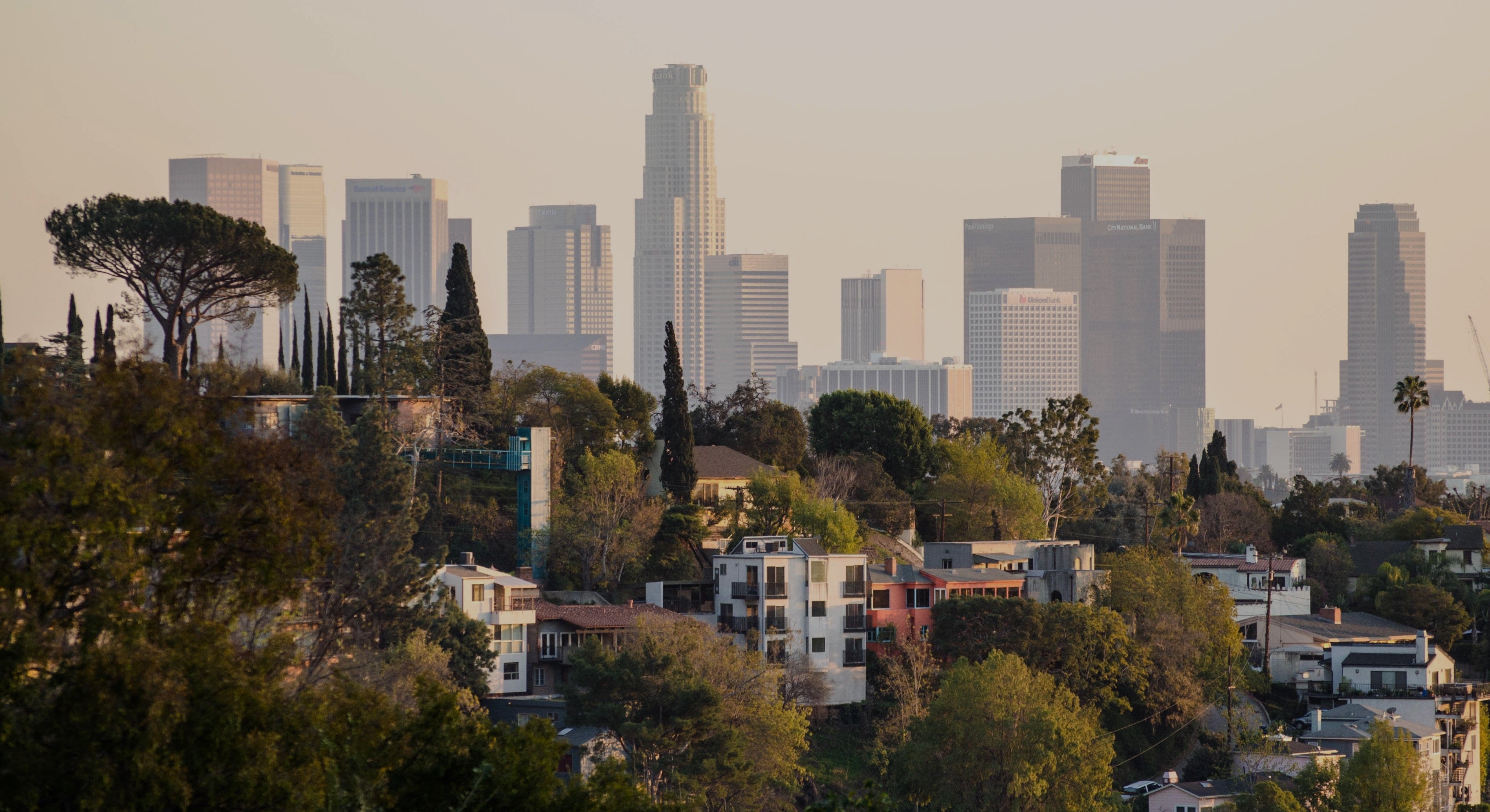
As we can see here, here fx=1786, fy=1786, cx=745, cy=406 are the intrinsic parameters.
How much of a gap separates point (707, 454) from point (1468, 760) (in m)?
35.6

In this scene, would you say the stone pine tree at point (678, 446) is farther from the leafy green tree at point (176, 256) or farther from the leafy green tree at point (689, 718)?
the leafy green tree at point (689, 718)

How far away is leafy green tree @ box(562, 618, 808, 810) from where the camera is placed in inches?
1901

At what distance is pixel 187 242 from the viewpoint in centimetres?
6462

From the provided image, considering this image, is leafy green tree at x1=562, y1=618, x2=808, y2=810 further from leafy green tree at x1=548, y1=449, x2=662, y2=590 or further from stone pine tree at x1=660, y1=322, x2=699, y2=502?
stone pine tree at x1=660, y1=322, x2=699, y2=502

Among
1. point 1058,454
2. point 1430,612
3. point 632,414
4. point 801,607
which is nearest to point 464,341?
point 632,414

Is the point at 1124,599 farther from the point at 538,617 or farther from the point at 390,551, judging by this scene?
the point at 390,551

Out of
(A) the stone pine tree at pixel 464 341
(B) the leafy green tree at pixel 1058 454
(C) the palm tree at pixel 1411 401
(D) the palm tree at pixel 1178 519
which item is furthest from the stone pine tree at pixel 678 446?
(C) the palm tree at pixel 1411 401

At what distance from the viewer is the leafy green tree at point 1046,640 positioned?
63.3 m

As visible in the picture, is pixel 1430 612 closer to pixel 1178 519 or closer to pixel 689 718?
pixel 1178 519

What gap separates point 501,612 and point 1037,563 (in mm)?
26066

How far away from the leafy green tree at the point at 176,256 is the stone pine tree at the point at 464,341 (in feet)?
22.5

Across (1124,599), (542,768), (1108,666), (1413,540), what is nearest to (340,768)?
(542,768)

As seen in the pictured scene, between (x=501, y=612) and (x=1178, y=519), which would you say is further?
(x=1178, y=519)

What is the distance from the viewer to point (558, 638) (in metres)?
58.2
